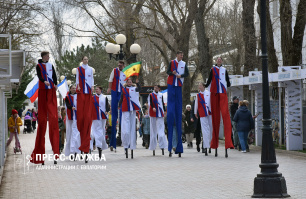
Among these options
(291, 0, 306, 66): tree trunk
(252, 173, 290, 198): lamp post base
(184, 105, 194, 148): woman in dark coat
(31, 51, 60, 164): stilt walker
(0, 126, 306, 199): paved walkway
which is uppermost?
(291, 0, 306, 66): tree trunk

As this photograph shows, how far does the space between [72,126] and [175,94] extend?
9.47ft

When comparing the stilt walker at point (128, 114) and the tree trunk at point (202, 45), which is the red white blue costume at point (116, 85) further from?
the tree trunk at point (202, 45)

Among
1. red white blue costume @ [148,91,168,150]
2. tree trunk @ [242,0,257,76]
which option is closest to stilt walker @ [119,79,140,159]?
red white blue costume @ [148,91,168,150]

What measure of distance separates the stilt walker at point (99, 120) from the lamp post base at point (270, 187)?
7701mm

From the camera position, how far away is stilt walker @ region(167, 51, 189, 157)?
56.0 ft

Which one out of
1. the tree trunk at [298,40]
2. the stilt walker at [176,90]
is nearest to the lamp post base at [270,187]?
the stilt walker at [176,90]

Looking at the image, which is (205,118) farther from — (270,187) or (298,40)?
(270,187)

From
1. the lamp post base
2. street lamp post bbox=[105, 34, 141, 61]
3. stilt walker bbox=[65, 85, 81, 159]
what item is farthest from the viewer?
street lamp post bbox=[105, 34, 141, 61]

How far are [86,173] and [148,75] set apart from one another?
46.3 metres

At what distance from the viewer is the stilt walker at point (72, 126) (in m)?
16.7

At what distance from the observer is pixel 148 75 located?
59.8 meters

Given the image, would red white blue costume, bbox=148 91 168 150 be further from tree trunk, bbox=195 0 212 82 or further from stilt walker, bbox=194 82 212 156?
tree trunk, bbox=195 0 212 82

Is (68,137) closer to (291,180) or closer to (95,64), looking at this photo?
(291,180)

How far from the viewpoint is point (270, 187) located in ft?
31.1
